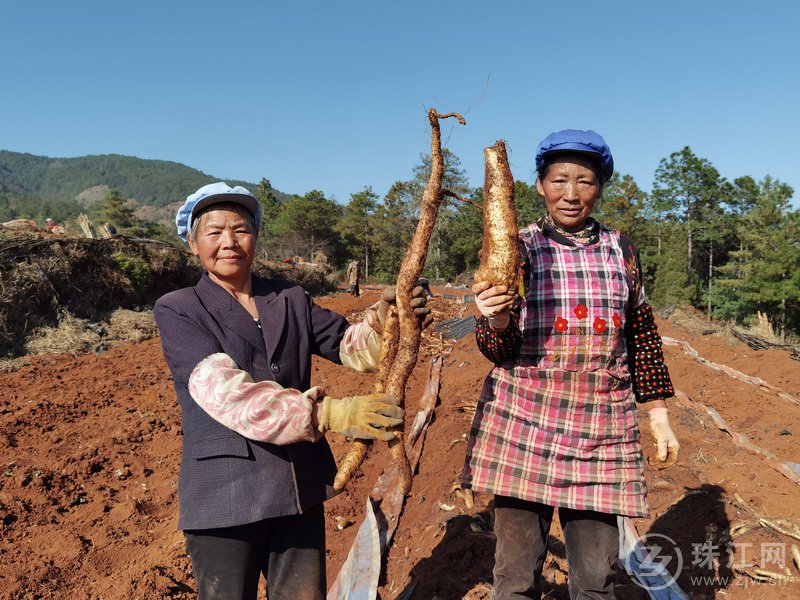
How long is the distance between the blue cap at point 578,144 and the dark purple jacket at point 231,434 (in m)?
0.94

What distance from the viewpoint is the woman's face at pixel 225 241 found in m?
1.44

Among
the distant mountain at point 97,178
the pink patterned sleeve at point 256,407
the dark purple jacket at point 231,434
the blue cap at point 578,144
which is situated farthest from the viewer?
the distant mountain at point 97,178

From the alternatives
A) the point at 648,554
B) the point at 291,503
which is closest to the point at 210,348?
the point at 291,503

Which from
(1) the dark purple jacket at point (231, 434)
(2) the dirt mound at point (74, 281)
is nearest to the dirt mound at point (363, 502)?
(1) the dark purple jacket at point (231, 434)

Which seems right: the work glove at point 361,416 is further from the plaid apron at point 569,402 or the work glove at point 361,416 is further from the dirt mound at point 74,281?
the dirt mound at point 74,281

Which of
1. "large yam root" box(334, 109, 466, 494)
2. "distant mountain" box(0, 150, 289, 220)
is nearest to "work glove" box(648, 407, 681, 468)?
"large yam root" box(334, 109, 466, 494)

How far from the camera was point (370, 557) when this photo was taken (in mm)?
2449

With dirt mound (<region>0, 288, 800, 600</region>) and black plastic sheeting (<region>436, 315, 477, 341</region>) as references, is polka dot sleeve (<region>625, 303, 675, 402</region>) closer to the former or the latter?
dirt mound (<region>0, 288, 800, 600</region>)

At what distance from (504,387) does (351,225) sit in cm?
3142

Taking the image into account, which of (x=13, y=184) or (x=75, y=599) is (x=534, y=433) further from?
(x=13, y=184)

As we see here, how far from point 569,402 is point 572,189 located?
2.13 feet

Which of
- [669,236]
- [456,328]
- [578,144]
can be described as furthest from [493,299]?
[669,236]

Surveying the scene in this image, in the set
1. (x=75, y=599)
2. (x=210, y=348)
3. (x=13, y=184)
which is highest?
(x=13, y=184)

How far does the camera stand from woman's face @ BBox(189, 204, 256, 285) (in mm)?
1436
